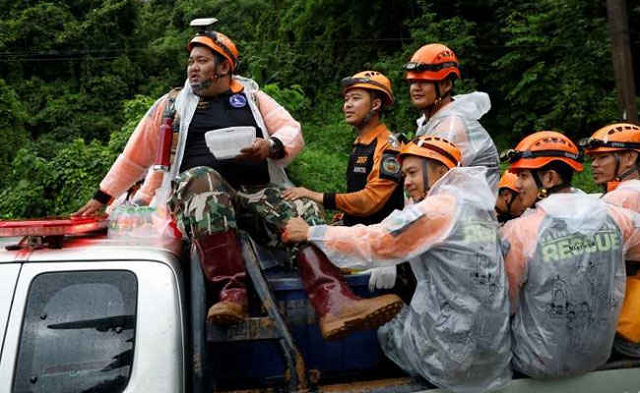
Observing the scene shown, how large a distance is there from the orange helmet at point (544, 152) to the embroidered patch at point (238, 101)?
1.49 metres

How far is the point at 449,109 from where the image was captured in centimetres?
378

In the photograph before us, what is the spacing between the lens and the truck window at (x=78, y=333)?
7.73 feet

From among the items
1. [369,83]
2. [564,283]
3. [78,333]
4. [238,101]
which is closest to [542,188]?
[564,283]

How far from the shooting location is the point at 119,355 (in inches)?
95.0

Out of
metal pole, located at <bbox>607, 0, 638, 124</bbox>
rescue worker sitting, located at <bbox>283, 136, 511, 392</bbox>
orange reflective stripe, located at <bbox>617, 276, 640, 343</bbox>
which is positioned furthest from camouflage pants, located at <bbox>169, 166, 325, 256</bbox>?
metal pole, located at <bbox>607, 0, 638, 124</bbox>

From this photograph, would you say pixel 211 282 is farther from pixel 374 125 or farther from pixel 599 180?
pixel 599 180

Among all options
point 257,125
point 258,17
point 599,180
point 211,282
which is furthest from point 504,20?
point 211,282

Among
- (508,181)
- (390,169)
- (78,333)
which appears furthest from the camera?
(508,181)

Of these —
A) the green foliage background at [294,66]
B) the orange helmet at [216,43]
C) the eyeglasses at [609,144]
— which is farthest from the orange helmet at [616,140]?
the green foliage background at [294,66]

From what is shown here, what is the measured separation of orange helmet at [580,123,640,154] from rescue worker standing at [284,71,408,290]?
1.29 meters

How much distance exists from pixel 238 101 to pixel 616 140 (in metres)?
2.29

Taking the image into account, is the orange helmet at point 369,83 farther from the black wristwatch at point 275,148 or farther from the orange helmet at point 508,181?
the orange helmet at point 508,181

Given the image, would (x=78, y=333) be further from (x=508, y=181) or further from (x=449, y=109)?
(x=508, y=181)

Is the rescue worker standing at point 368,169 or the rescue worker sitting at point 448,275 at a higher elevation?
the rescue worker standing at point 368,169
